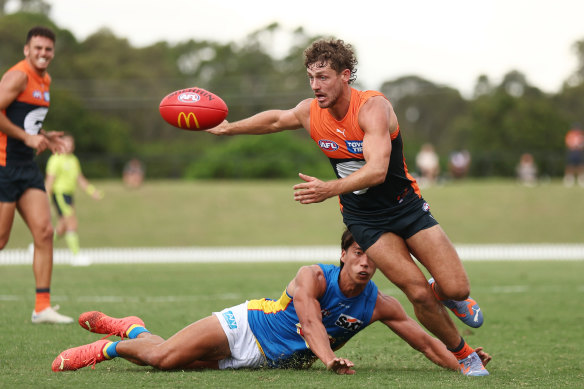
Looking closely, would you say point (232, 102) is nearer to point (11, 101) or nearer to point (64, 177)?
point (64, 177)

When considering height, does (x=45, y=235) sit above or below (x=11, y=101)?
below

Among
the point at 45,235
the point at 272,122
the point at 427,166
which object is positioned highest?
the point at 272,122

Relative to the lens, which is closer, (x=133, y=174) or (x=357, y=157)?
(x=357, y=157)

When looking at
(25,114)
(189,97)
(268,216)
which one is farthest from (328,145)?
(268,216)

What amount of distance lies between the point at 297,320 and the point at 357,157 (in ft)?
4.49

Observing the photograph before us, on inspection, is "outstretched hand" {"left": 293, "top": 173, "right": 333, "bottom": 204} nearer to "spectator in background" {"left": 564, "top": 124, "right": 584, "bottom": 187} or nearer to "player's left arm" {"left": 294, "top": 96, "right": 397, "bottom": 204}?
"player's left arm" {"left": 294, "top": 96, "right": 397, "bottom": 204}

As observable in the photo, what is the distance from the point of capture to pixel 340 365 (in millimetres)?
5723

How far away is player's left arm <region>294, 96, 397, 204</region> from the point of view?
18.4ft

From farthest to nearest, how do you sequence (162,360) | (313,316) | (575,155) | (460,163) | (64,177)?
(460,163) < (575,155) < (64,177) < (162,360) < (313,316)

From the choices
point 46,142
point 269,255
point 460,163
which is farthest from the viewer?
point 460,163

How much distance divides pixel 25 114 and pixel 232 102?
51.7 metres

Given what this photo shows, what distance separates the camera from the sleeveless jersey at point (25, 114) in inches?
332

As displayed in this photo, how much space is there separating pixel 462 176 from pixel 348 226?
35.9 m

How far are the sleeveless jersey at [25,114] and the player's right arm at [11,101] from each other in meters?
0.09
